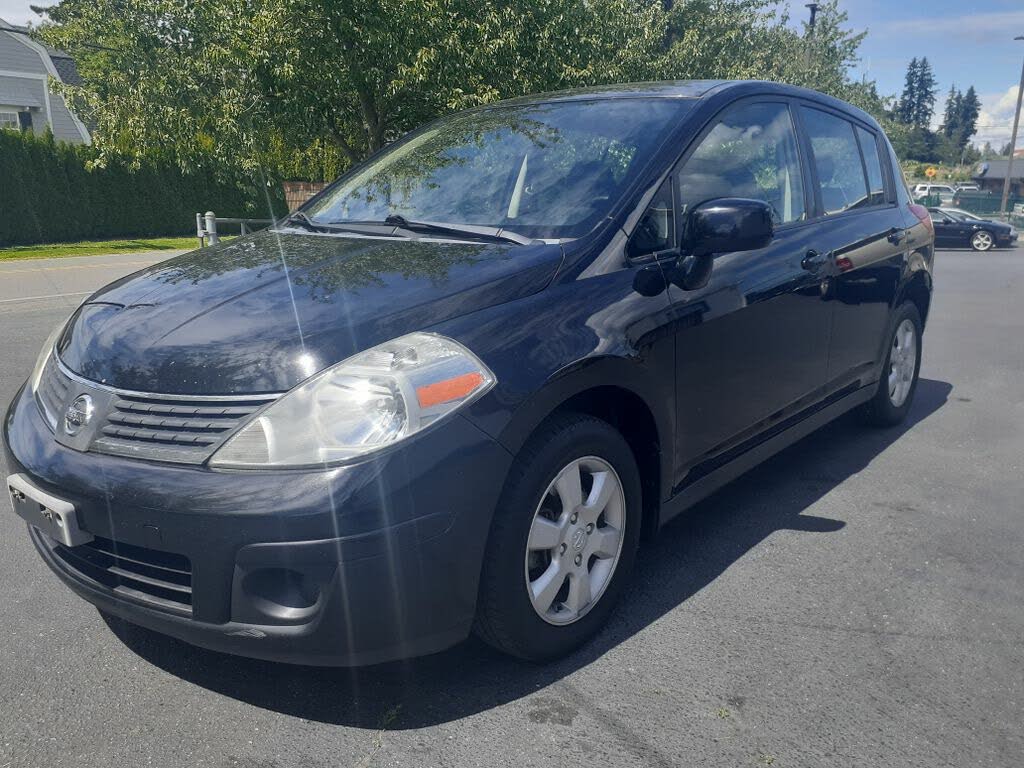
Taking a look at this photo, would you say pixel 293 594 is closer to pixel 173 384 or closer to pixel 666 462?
pixel 173 384

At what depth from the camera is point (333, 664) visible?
2.29 metres

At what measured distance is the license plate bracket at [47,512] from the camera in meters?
2.36

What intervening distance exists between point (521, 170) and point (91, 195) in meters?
23.4

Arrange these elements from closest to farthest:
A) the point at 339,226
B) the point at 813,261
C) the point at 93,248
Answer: the point at 339,226 < the point at 813,261 < the point at 93,248

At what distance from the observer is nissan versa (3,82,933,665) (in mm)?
2201

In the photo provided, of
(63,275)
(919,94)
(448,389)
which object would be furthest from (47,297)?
(919,94)

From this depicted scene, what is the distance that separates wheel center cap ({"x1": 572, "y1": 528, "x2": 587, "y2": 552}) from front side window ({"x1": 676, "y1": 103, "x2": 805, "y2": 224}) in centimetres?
122

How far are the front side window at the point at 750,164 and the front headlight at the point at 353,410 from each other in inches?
53.3

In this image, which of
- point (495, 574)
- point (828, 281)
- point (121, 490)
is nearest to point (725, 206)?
point (828, 281)

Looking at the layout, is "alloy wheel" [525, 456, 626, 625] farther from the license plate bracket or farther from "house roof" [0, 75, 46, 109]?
"house roof" [0, 75, 46, 109]

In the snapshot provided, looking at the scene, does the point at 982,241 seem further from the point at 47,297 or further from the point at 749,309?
the point at 749,309

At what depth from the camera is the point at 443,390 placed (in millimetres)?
2293

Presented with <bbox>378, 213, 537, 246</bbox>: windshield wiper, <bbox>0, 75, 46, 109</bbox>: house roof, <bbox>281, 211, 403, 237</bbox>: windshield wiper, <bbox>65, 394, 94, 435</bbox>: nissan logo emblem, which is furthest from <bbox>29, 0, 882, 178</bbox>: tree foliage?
<bbox>0, 75, 46, 109</bbox>: house roof

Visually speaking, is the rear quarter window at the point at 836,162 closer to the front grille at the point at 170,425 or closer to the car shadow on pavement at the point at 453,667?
the car shadow on pavement at the point at 453,667
